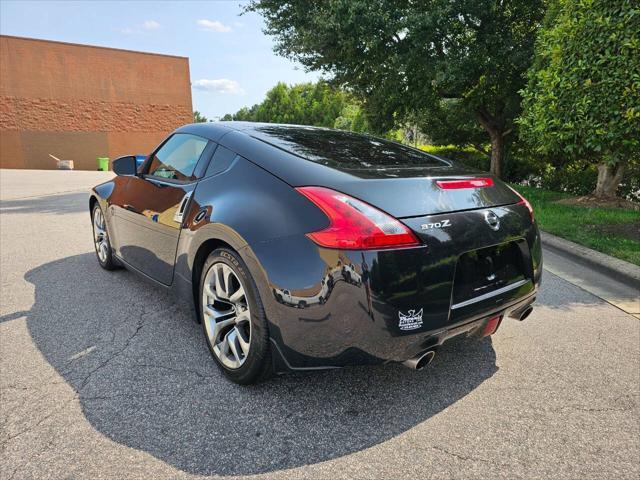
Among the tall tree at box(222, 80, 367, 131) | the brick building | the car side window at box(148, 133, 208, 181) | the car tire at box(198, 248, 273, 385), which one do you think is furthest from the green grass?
the tall tree at box(222, 80, 367, 131)

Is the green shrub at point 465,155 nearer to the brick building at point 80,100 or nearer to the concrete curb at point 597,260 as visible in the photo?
the concrete curb at point 597,260

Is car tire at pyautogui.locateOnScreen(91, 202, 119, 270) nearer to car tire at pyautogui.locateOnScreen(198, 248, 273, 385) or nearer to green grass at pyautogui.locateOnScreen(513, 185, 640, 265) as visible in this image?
car tire at pyautogui.locateOnScreen(198, 248, 273, 385)

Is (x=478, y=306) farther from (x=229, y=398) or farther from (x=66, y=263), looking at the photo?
(x=66, y=263)

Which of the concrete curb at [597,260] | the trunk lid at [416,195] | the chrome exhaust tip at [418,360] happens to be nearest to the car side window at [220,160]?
the trunk lid at [416,195]

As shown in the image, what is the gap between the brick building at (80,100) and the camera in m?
28.5

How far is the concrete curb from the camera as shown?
4379 millimetres

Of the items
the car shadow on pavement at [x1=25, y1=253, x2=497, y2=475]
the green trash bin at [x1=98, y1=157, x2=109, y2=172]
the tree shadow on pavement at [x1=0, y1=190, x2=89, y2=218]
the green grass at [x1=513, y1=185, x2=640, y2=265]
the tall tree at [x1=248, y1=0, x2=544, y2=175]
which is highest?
the tall tree at [x1=248, y1=0, x2=544, y2=175]

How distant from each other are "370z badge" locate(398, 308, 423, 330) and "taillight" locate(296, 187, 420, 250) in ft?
1.01

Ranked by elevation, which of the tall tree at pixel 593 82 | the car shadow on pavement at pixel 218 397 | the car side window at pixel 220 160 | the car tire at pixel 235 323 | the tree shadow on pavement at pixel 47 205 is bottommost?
the tree shadow on pavement at pixel 47 205

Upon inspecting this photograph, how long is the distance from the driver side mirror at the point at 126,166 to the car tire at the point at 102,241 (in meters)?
0.78

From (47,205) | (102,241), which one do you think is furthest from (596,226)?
(47,205)

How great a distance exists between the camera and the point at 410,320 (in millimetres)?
1952

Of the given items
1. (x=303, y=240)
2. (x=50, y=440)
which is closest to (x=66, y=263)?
(x=50, y=440)

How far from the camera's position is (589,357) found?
9.20 ft
